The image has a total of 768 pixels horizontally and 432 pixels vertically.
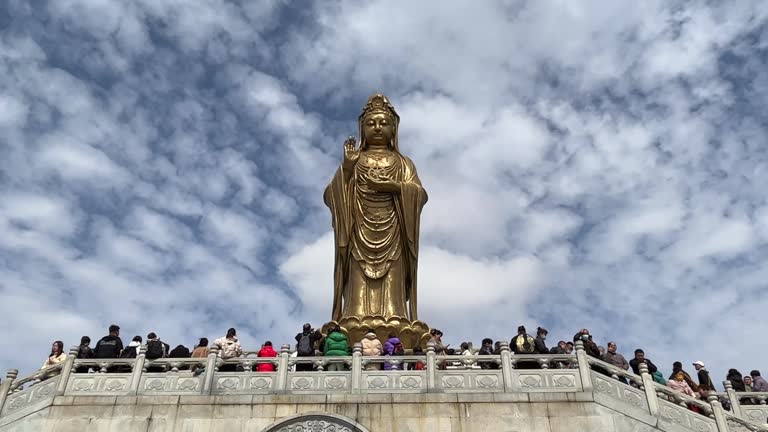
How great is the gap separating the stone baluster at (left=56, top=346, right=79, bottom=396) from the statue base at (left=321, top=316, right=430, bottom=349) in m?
5.18

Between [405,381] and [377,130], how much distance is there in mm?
8548

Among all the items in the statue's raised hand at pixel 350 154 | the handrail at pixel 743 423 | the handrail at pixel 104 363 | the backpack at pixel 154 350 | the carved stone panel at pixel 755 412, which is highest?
the statue's raised hand at pixel 350 154

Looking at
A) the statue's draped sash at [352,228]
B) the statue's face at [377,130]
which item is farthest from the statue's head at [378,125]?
the statue's draped sash at [352,228]

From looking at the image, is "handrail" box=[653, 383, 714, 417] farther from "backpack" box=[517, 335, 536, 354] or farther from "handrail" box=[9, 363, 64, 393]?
"handrail" box=[9, 363, 64, 393]

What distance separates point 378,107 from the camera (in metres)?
17.8

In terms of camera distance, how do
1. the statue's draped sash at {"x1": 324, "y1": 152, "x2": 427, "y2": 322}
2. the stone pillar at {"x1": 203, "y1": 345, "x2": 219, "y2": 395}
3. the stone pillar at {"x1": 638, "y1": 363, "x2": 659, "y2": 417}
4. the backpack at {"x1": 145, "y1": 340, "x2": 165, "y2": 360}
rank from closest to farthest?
the stone pillar at {"x1": 638, "y1": 363, "x2": 659, "y2": 417} → the stone pillar at {"x1": 203, "y1": 345, "x2": 219, "y2": 395} → the backpack at {"x1": 145, "y1": 340, "x2": 165, "y2": 360} → the statue's draped sash at {"x1": 324, "y1": 152, "x2": 427, "y2": 322}

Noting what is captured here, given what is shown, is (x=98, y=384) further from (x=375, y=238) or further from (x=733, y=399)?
(x=733, y=399)

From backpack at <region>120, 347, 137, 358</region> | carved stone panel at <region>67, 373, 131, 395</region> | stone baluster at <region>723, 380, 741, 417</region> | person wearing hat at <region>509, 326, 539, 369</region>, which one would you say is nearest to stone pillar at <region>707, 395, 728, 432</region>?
stone baluster at <region>723, 380, 741, 417</region>

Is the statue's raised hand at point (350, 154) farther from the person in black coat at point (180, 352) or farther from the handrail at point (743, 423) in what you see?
the handrail at point (743, 423)

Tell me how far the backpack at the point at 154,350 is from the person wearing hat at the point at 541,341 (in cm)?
630

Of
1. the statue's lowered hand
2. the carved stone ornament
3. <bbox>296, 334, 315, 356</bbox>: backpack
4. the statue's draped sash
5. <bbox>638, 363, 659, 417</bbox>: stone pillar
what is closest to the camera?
the carved stone ornament

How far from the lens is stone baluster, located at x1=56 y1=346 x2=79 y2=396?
10.6 metres

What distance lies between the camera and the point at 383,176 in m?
16.5

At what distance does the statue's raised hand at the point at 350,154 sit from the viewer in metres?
16.4
